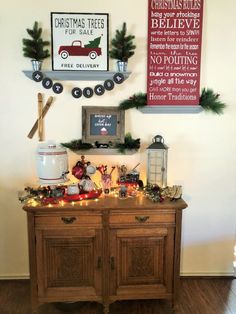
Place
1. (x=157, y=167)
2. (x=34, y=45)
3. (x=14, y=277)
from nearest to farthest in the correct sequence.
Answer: (x=34, y=45) < (x=157, y=167) < (x=14, y=277)

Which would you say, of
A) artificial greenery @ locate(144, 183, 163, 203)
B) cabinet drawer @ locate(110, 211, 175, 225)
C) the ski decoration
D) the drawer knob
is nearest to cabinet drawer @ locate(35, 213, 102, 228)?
cabinet drawer @ locate(110, 211, 175, 225)

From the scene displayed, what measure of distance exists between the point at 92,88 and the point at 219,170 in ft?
3.98

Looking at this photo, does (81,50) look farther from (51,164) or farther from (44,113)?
(51,164)

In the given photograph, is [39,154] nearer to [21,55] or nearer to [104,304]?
[21,55]

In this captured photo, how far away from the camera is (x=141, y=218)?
2033 millimetres

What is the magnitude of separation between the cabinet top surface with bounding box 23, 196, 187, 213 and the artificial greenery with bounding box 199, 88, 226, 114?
794mm

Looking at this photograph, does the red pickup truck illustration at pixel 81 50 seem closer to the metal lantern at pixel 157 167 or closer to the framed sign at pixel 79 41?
the framed sign at pixel 79 41

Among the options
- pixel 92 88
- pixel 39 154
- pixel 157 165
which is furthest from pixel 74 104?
pixel 157 165

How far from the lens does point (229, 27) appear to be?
2.35 m

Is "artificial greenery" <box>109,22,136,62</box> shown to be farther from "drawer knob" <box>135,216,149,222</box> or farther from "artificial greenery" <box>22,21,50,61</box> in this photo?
"drawer knob" <box>135,216,149,222</box>

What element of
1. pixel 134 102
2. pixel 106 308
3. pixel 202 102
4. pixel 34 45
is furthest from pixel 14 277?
pixel 202 102

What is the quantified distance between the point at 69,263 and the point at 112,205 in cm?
49

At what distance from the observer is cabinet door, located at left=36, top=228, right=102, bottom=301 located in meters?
2.03

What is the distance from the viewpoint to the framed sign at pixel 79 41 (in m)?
2.29
